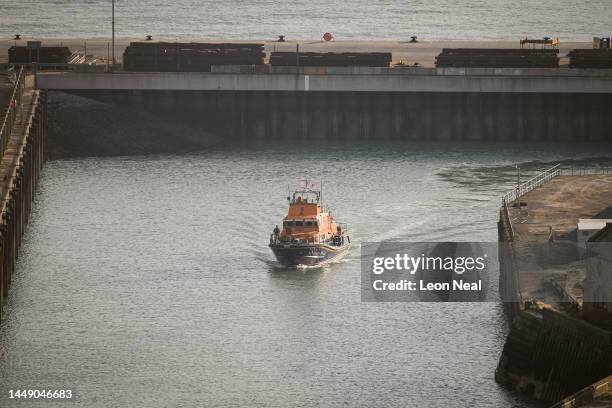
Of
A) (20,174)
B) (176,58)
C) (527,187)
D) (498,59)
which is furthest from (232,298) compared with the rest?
(498,59)

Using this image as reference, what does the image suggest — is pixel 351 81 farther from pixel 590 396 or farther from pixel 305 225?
pixel 590 396

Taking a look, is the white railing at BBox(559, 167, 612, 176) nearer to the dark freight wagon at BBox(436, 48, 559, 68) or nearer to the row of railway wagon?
the row of railway wagon

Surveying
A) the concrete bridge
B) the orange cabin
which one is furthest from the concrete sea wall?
the orange cabin

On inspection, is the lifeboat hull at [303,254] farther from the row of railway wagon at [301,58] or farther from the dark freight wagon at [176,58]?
the dark freight wagon at [176,58]

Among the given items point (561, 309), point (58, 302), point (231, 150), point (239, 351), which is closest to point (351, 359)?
point (239, 351)

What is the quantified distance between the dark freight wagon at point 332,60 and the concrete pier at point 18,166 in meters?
23.9

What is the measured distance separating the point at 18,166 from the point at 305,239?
17.8 meters

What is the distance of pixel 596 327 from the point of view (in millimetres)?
69000

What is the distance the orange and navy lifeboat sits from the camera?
321 ft

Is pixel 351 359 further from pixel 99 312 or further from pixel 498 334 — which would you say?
pixel 99 312

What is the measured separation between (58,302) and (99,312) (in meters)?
3.45

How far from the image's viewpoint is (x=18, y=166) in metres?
102

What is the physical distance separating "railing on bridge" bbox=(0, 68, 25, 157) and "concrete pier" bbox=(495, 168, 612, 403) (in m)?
32.3

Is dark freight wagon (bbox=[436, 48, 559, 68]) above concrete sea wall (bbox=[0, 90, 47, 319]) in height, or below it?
above
